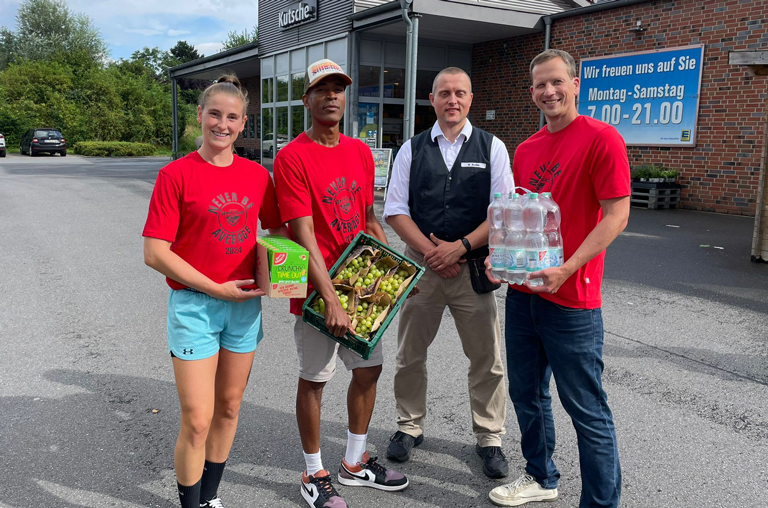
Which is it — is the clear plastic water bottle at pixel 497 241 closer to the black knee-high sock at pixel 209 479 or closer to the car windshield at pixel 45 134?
the black knee-high sock at pixel 209 479

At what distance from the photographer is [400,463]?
3.66 metres

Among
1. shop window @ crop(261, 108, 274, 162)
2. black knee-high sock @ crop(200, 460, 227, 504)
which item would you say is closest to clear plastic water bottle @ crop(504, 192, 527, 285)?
black knee-high sock @ crop(200, 460, 227, 504)

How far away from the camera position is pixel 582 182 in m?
2.80

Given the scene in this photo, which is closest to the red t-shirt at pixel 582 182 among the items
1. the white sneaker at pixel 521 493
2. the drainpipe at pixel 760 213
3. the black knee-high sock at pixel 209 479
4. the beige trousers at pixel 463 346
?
the beige trousers at pixel 463 346

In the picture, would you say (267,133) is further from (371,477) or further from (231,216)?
(231,216)

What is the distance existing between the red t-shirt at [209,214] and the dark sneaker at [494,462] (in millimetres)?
1661

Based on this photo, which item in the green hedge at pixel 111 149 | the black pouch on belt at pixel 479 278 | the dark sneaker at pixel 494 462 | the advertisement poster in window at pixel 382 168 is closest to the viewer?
the dark sneaker at pixel 494 462

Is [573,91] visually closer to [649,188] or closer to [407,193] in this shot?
[407,193]

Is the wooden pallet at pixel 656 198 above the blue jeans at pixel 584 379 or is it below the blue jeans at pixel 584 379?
above

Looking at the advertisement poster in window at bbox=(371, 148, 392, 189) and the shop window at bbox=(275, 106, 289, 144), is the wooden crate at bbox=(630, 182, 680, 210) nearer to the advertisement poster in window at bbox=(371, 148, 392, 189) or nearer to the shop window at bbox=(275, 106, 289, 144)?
the advertisement poster in window at bbox=(371, 148, 392, 189)

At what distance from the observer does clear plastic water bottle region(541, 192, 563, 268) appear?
2.71m

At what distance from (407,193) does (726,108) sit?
12.8 metres

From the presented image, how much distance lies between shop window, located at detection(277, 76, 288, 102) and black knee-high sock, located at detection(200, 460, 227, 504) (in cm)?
2135

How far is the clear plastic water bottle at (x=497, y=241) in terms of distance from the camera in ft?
9.59
